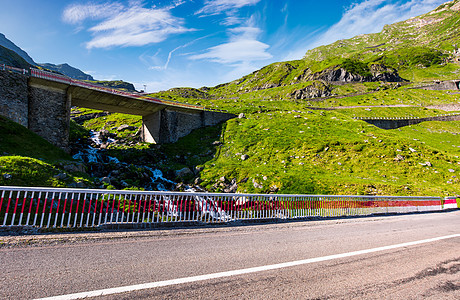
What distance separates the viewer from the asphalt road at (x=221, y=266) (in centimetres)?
404

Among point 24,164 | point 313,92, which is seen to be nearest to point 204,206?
point 24,164

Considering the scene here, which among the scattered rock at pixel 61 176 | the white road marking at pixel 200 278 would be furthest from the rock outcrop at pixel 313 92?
the white road marking at pixel 200 278

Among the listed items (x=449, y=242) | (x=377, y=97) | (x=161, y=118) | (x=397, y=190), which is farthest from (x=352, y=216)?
(x=377, y=97)

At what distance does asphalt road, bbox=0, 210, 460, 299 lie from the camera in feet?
13.2

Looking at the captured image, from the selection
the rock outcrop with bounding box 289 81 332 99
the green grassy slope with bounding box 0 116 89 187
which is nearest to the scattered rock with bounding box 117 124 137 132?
the green grassy slope with bounding box 0 116 89 187

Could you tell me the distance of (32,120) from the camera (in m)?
24.8

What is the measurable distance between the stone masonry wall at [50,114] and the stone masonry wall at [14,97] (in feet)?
2.78

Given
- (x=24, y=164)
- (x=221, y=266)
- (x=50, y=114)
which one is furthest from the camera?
(x=50, y=114)

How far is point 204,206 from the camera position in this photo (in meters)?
12.2

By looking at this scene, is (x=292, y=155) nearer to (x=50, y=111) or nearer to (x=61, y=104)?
(x=61, y=104)

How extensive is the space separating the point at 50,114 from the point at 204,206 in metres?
26.2

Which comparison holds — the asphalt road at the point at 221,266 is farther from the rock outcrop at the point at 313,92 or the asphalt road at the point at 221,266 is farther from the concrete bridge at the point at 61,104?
the rock outcrop at the point at 313,92

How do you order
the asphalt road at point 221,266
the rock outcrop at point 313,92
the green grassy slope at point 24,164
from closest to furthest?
the asphalt road at point 221,266 → the green grassy slope at point 24,164 → the rock outcrop at point 313,92

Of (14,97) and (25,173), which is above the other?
(14,97)
